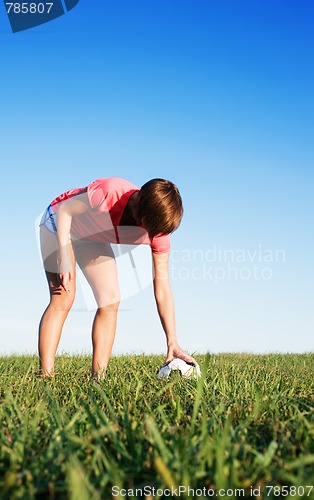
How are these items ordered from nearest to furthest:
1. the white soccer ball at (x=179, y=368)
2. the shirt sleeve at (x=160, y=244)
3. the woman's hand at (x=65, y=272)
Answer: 1. the white soccer ball at (x=179, y=368)
2. the woman's hand at (x=65, y=272)
3. the shirt sleeve at (x=160, y=244)

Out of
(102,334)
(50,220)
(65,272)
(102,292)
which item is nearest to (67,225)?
(50,220)

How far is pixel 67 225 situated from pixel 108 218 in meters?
0.40

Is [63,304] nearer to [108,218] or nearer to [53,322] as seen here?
[53,322]

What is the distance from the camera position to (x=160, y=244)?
480 cm

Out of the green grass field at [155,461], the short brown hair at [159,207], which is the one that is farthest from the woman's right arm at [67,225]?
the green grass field at [155,461]

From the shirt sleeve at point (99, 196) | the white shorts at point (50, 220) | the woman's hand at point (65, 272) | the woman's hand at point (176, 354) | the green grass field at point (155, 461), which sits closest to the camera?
the green grass field at point (155, 461)

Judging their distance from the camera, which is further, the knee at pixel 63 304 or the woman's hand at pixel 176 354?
the knee at pixel 63 304

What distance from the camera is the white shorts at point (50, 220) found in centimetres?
509

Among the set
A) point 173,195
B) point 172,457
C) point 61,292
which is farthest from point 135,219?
point 172,457

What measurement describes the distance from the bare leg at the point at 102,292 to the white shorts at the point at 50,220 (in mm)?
293

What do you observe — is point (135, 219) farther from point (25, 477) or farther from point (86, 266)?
point (25, 477)

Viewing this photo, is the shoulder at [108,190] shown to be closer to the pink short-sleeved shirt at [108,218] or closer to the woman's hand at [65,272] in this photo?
the pink short-sleeved shirt at [108,218]

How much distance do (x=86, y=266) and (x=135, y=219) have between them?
804 mm

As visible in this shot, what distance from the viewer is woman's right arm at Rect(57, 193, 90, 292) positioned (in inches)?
183
